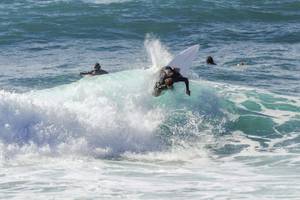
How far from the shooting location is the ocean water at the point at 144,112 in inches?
483

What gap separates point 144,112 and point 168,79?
1.19 meters

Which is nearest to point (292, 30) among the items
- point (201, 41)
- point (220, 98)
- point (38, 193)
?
point (201, 41)

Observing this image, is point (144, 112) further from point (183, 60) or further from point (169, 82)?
point (183, 60)

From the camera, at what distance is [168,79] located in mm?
17094

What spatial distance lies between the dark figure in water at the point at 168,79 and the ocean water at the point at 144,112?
0.63 metres

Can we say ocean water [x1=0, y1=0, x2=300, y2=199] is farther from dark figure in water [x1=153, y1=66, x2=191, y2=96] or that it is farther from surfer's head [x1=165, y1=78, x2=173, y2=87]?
surfer's head [x1=165, y1=78, x2=173, y2=87]

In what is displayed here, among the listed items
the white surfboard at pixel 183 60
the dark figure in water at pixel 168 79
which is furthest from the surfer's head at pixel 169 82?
the white surfboard at pixel 183 60

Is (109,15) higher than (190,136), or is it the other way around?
(109,15)

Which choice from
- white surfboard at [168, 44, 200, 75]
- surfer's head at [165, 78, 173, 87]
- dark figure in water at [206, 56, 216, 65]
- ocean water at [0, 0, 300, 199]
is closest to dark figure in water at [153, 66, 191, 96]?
surfer's head at [165, 78, 173, 87]

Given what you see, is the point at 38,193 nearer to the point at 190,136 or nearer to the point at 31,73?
the point at 190,136

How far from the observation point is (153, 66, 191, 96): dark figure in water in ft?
55.3

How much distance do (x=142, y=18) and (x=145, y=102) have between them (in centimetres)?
1566

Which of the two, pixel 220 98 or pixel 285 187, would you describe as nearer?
pixel 285 187

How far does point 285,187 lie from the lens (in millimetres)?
11562
